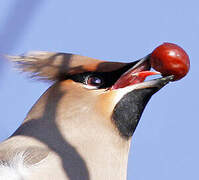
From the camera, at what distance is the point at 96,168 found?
8.86ft

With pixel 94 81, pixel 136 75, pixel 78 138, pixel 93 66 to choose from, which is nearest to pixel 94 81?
pixel 94 81

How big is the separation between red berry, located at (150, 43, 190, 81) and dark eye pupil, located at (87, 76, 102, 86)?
0.44 metres

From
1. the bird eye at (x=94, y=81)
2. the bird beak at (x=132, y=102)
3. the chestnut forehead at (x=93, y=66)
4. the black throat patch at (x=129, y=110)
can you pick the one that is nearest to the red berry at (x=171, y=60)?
the bird beak at (x=132, y=102)

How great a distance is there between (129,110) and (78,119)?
12.8 inches

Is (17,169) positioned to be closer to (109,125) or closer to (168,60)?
(109,125)

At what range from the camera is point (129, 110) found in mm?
3018

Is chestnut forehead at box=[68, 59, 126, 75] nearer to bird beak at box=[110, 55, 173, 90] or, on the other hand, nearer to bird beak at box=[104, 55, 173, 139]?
bird beak at box=[110, 55, 173, 90]

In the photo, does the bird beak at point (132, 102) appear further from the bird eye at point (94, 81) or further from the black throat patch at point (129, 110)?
the bird eye at point (94, 81)

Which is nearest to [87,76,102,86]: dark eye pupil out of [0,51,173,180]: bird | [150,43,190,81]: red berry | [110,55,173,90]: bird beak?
[0,51,173,180]: bird

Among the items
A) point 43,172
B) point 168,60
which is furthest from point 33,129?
point 168,60

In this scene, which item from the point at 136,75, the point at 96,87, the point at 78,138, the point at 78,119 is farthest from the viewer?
the point at 96,87

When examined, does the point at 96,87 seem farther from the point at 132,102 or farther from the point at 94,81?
the point at 132,102

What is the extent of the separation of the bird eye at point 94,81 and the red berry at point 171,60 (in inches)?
17.1

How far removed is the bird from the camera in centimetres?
257
